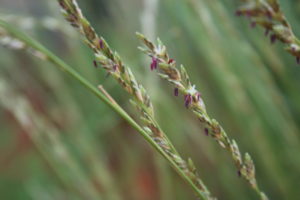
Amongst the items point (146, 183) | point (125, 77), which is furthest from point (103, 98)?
point (146, 183)

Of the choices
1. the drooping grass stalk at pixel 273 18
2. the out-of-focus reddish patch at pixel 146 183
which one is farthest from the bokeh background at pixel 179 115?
the drooping grass stalk at pixel 273 18

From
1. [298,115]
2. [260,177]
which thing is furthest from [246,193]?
[298,115]

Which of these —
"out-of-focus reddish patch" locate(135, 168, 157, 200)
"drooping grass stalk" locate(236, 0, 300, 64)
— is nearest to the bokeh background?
"out-of-focus reddish patch" locate(135, 168, 157, 200)

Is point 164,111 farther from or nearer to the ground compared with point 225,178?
farther from the ground

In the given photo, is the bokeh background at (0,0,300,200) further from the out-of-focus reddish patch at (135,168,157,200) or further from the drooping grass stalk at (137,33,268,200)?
the drooping grass stalk at (137,33,268,200)

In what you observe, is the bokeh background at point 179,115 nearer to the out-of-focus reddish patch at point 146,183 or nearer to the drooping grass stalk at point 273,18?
the out-of-focus reddish patch at point 146,183

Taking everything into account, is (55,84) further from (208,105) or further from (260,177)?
(260,177)
